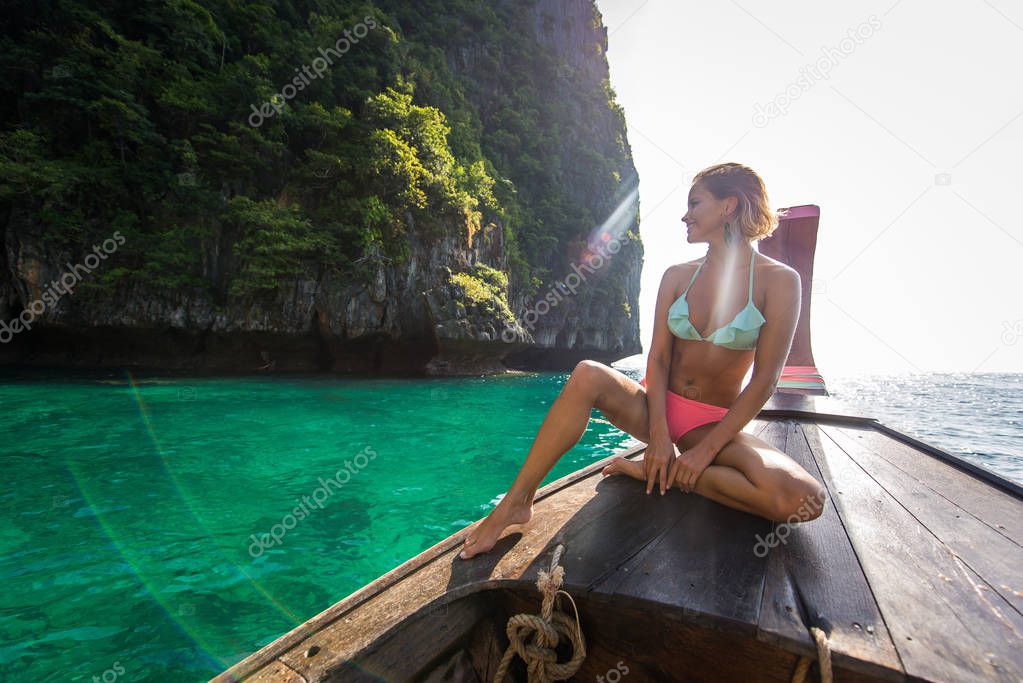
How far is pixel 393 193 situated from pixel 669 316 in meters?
17.3

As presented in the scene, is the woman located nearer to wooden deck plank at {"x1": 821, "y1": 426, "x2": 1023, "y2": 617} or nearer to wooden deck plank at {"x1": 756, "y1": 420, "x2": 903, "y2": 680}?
wooden deck plank at {"x1": 756, "y1": 420, "x2": 903, "y2": 680}

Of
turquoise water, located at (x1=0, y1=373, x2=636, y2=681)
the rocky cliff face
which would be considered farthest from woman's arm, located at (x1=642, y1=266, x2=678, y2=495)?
the rocky cliff face

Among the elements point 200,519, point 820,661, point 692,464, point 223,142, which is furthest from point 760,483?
point 223,142

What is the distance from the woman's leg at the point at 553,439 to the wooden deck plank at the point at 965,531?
115cm

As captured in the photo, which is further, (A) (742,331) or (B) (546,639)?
(A) (742,331)

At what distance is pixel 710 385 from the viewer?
6.20 ft

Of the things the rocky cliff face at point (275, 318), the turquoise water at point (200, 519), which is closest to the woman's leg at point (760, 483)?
the turquoise water at point (200, 519)

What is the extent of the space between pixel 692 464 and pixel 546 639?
2.88 feet

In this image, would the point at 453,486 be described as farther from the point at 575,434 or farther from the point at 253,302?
the point at 253,302

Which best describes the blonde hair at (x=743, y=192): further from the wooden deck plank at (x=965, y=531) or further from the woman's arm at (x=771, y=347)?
the wooden deck plank at (x=965, y=531)

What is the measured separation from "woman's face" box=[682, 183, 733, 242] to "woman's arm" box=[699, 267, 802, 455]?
0.34 meters

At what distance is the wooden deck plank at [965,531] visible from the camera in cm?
115

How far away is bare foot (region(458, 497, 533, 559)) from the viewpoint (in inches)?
53.4

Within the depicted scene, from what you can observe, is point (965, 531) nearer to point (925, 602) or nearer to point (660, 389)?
point (925, 602)
